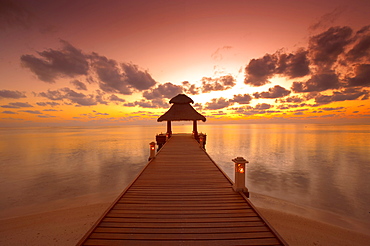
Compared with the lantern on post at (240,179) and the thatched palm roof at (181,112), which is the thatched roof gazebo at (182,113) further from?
the lantern on post at (240,179)

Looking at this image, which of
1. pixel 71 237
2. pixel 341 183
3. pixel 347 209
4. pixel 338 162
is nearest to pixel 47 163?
pixel 71 237

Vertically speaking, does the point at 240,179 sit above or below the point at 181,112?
below

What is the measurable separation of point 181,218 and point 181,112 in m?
16.2

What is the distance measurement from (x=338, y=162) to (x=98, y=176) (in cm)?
2723

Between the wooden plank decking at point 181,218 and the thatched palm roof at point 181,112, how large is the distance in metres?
13.2

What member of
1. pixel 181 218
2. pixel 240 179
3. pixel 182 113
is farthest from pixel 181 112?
pixel 181 218

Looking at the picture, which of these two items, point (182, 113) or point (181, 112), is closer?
point (182, 113)

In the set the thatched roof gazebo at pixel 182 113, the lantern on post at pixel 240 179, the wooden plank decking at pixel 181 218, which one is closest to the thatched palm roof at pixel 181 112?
the thatched roof gazebo at pixel 182 113

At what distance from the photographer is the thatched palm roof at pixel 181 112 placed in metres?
19.3

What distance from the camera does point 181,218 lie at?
13.2ft

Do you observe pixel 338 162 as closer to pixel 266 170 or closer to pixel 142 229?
pixel 266 170

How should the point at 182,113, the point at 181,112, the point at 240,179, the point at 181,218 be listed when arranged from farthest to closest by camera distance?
1. the point at 181,112
2. the point at 182,113
3. the point at 240,179
4. the point at 181,218

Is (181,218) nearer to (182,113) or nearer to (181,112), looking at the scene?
(182,113)

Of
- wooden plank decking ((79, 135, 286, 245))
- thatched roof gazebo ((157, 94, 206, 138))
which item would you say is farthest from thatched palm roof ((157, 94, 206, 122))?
wooden plank decking ((79, 135, 286, 245))
